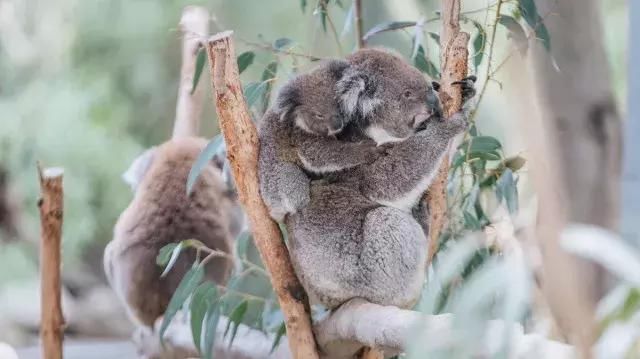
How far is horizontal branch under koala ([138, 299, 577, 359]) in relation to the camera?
870 millimetres

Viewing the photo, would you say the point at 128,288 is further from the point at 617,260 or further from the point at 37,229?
the point at 617,260

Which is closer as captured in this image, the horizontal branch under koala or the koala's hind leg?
the horizontal branch under koala

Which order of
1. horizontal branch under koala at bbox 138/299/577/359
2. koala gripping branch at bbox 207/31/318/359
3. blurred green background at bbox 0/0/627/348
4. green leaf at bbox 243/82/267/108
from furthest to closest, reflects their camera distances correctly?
blurred green background at bbox 0/0/627/348, green leaf at bbox 243/82/267/108, koala gripping branch at bbox 207/31/318/359, horizontal branch under koala at bbox 138/299/577/359

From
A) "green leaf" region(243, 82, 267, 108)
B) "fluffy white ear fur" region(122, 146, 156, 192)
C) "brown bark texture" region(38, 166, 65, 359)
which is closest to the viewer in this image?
"green leaf" region(243, 82, 267, 108)

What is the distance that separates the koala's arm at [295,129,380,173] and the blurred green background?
1.71m

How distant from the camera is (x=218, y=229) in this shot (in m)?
3.13

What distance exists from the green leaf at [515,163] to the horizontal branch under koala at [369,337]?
1.88ft

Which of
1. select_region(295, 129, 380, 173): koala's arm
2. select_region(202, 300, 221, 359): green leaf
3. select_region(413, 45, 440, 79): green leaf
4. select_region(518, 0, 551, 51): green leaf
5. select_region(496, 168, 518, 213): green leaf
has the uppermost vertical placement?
select_region(518, 0, 551, 51): green leaf

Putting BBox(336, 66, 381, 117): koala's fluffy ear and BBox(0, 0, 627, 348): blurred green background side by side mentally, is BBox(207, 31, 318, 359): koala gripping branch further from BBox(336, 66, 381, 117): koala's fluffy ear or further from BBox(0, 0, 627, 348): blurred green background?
BBox(0, 0, 627, 348): blurred green background

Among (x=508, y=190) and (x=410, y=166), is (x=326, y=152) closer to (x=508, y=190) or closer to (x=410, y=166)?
(x=410, y=166)

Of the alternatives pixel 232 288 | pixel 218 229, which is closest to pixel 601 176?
pixel 232 288

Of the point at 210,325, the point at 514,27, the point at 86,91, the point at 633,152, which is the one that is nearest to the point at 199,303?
the point at 210,325

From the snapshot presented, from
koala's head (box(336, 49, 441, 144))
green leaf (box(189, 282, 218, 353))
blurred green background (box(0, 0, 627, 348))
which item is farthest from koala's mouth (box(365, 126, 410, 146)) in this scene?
blurred green background (box(0, 0, 627, 348))

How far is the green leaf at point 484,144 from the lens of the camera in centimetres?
212
